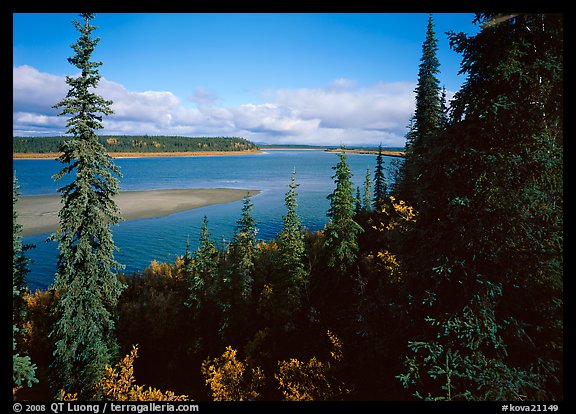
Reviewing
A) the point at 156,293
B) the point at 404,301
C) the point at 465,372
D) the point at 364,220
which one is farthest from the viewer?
the point at 364,220

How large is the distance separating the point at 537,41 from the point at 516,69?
3.16ft

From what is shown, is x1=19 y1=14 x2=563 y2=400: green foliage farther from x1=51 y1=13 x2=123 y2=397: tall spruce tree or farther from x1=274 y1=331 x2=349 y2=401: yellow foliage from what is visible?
x1=51 y1=13 x2=123 y2=397: tall spruce tree

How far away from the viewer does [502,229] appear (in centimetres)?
631

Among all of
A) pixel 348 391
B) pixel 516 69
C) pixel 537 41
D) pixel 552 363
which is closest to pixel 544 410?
pixel 552 363

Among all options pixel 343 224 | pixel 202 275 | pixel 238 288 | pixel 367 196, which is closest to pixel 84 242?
pixel 202 275

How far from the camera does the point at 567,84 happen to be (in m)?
4.89

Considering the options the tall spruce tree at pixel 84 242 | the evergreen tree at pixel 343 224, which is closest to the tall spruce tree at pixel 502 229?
the tall spruce tree at pixel 84 242

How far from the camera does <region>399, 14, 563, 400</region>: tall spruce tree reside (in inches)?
226

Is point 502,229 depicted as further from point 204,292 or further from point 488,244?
point 204,292

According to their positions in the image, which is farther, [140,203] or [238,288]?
[140,203]

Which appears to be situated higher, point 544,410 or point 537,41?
point 537,41

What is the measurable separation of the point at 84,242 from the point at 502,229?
52.0 ft

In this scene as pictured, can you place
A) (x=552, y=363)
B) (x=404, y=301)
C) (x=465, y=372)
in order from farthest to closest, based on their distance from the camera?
1. (x=404, y=301)
2. (x=465, y=372)
3. (x=552, y=363)

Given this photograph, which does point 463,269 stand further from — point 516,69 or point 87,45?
point 87,45
